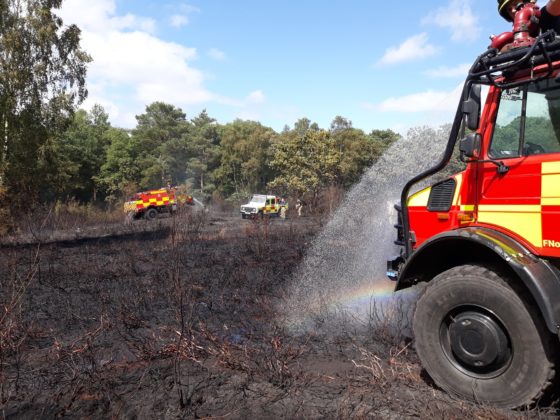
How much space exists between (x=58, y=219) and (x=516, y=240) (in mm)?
21588

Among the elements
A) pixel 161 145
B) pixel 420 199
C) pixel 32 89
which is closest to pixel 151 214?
pixel 32 89

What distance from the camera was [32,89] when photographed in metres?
18.4

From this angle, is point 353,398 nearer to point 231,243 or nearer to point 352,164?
point 231,243

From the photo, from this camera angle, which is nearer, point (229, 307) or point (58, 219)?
point (229, 307)

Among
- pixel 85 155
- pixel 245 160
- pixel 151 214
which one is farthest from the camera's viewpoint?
pixel 245 160

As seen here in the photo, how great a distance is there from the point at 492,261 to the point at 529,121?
1022mm

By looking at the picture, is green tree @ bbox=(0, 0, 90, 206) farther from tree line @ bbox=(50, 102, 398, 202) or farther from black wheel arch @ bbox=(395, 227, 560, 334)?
tree line @ bbox=(50, 102, 398, 202)

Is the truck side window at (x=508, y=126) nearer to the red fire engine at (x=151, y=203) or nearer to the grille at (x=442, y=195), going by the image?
the grille at (x=442, y=195)

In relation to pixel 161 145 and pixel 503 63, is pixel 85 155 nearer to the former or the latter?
pixel 161 145

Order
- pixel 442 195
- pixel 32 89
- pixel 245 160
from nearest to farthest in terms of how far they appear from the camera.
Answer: pixel 442 195 < pixel 32 89 < pixel 245 160

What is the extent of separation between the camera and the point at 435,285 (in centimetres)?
341

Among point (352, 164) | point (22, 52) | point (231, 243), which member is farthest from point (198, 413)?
point (352, 164)

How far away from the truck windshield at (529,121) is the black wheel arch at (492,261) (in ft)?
2.03

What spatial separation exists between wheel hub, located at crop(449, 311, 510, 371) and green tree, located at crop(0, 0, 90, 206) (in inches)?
602
